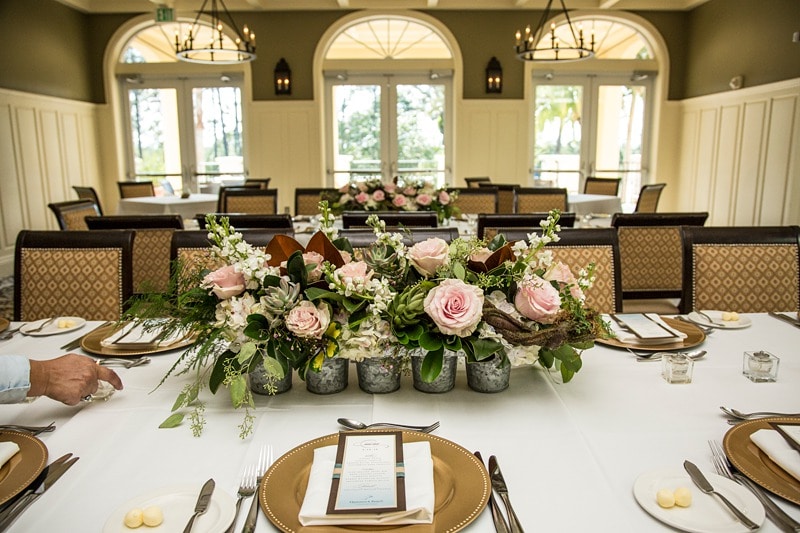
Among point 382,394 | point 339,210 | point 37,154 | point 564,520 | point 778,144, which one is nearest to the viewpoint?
point 564,520

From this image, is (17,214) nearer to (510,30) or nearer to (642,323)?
(510,30)

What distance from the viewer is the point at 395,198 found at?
415 cm

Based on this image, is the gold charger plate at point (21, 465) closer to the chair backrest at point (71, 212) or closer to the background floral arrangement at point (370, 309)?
the background floral arrangement at point (370, 309)

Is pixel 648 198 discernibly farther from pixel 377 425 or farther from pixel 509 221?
pixel 377 425

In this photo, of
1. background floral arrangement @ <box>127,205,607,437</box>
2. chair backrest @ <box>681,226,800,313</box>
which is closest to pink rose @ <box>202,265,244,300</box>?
background floral arrangement @ <box>127,205,607,437</box>

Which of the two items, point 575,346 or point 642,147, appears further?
point 642,147

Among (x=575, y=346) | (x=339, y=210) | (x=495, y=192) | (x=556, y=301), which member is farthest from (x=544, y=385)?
(x=495, y=192)

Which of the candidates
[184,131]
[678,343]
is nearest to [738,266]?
[678,343]

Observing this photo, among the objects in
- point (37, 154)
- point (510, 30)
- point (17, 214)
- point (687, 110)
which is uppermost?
point (510, 30)

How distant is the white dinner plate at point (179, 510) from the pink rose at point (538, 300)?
0.65 metres

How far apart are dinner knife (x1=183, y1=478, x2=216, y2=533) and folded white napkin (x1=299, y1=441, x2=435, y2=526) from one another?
0.15 m

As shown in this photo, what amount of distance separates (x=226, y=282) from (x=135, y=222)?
2.23 metres

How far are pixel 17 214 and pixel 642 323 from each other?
7.00m

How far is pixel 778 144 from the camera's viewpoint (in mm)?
6445
